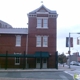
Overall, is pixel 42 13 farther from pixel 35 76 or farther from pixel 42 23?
pixel 35 76

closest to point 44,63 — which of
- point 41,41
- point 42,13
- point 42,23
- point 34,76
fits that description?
point 41,41

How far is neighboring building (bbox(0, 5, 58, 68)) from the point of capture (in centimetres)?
4603

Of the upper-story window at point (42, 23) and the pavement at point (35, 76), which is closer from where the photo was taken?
the pavement at point (35, 76)

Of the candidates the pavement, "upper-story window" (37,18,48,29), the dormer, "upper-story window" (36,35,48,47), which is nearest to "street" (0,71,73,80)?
the pavement

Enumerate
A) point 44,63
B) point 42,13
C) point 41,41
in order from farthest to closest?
point 42,13 < point 41,41 < point 44,63

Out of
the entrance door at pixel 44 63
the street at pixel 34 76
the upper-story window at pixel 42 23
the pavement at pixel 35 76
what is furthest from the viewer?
the upper-story window at pixel 42 23

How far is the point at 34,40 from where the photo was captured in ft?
152

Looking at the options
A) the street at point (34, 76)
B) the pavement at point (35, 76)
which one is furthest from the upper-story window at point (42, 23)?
the street at point (34, 76)

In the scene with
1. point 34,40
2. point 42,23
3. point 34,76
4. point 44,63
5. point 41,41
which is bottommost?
point 34,76

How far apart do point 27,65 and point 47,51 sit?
4.92 m

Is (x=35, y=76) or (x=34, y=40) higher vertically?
(x=34, y=40)

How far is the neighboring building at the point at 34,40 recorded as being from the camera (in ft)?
151

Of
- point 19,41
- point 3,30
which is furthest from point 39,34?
point 3,30

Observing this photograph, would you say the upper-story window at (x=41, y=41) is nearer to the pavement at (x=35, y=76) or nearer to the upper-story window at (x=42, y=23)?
the upper-story window at (x=42, y=23)
